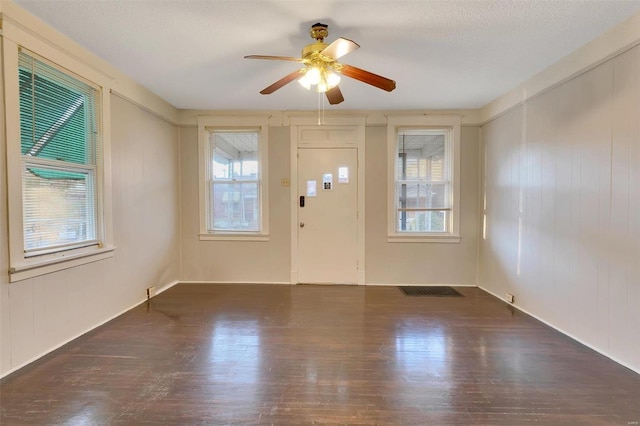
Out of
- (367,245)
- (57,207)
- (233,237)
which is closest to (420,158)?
(367,245)

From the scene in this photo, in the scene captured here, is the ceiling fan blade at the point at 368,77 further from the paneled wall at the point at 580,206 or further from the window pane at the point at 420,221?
the window pane at the point at 420,221

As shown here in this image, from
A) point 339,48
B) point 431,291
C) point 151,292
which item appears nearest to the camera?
point 339,48

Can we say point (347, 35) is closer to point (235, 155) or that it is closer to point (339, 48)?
point (339, 48)

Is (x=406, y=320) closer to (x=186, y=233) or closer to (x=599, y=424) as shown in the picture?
(x=599, y=424)

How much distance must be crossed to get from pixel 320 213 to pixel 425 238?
1.48 m

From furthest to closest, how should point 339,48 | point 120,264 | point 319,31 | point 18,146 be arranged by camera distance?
point 120,264 < point 319,31 < point 18,146 < point 339,48

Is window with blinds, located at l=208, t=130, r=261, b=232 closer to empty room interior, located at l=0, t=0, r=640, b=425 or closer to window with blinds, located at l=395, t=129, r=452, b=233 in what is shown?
empty room interior, located at l=0, t=0, r=640, b=425

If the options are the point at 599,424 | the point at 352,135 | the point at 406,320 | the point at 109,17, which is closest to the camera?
the point at 599,424

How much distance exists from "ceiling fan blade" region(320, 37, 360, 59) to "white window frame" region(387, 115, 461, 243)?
2.15 meters

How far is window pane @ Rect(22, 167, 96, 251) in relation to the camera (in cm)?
205

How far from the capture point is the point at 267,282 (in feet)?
13.1

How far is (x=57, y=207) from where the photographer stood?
7.47 feet

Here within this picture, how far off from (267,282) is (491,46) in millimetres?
3573

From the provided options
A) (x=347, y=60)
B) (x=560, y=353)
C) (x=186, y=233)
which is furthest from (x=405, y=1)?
(x=186, y=233)
